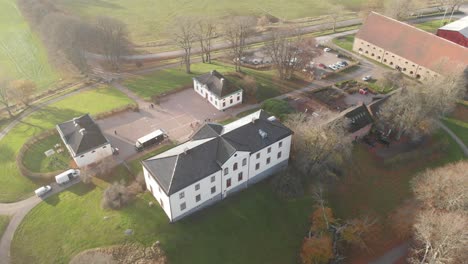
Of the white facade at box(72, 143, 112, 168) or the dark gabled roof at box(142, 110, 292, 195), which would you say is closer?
the dark gabled roof at box(142, 110, 292, 195)

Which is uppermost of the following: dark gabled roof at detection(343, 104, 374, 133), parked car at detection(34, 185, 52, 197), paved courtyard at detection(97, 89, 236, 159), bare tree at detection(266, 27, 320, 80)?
bare tree at detection(266, 27, 320, 80)

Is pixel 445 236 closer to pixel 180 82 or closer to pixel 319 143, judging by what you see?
pixel 319 143

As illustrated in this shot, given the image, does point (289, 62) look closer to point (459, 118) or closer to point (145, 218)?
point (459, 118)

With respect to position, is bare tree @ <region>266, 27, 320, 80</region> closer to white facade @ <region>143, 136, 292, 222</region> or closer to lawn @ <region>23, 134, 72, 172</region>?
white facade @ <region>143, 136, 292, 222</region>

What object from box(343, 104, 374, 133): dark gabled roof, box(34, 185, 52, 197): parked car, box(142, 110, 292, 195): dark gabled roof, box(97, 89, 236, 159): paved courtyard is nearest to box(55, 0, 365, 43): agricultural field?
box(97, 89, 236, 159): paved courtyard

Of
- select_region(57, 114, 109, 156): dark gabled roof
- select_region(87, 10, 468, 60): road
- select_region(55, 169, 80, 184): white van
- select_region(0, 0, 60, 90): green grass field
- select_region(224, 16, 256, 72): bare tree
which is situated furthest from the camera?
select_region(87, 10, 468, 60): road

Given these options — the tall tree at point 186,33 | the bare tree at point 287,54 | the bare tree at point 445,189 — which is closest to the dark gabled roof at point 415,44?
the bare tree at point 287,54

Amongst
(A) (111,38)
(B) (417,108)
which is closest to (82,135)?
(A) (111,38)
